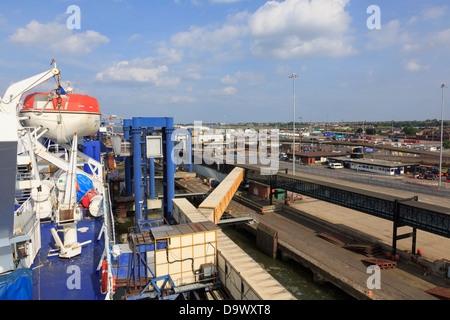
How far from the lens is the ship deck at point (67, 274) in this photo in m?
11.8

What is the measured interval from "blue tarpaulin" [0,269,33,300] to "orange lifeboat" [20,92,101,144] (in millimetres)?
11782

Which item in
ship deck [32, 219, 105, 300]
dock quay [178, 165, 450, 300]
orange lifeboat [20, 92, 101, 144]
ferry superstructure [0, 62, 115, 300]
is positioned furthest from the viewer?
orange lifeboat [20, 92, 101, 144]

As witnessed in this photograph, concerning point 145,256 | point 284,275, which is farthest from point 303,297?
point 145,256

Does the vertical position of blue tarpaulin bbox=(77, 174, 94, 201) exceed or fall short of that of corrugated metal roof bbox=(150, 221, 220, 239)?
it exceeds it

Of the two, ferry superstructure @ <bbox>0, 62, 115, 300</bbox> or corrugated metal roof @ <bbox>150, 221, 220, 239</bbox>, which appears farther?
corrugated metal roof @ <bbox>150, 221, 220, 239</bbox>

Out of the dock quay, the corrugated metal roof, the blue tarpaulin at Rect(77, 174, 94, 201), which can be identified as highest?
the blue tarpaulin at Rect(77, 174, 94, 201)

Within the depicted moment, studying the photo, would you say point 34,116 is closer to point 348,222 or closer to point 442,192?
point 348,222

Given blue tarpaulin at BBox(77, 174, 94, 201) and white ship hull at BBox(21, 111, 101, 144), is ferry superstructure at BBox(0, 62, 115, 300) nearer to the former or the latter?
white ship hull at BBox(21, 111, 101, 144)

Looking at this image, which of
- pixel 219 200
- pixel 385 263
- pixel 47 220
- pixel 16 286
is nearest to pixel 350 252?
pixel 385 263

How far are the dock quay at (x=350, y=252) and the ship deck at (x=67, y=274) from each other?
15907 mm

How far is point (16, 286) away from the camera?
10352mm

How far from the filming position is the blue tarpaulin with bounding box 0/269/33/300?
1001cm

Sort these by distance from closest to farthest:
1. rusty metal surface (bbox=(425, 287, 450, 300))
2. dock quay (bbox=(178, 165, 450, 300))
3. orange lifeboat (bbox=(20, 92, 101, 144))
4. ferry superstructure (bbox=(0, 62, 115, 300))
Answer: ferry superstructure (bbox=(0, 62, 115, 300)), rusty metal surface (bbox=(425, 287, 450, 300)), dock quay (bbox=(178, 165, 450, 300)), orange lifeboat (bbox=(20, 92, 101, 144))

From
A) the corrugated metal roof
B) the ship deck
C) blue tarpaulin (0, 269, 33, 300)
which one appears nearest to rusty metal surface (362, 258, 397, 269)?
the corrugated metal roof
